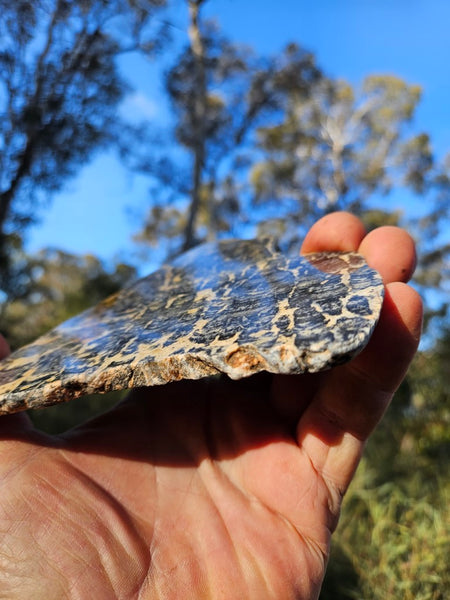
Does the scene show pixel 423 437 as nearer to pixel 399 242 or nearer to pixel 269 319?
pixel 399 242

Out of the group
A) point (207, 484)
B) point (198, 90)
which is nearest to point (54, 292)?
point (198, 90)

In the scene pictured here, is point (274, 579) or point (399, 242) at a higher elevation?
point (399, 242)

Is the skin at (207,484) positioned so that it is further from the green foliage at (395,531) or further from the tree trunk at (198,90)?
the tree trunk at (198,90)

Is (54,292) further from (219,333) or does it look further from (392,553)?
(219,333)

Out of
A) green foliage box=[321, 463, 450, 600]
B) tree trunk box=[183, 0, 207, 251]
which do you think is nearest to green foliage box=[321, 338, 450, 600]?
green foliage box=[321, 463, 450, 600]

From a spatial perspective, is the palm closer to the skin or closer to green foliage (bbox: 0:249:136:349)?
the skin

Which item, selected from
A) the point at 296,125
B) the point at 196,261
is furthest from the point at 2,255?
the point at 296,125
